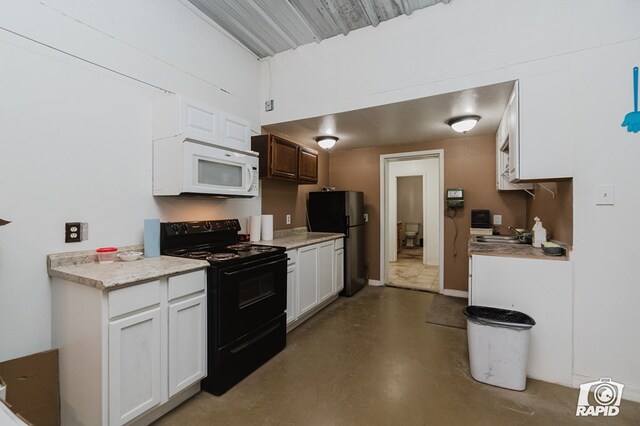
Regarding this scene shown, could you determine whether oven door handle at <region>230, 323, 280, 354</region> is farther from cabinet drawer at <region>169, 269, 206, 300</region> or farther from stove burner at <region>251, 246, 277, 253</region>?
stove burner at <region>251, 246, 277, 253</region>

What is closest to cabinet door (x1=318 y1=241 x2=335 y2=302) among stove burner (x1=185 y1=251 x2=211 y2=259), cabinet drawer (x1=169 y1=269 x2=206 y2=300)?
→ stove burner (x1=185 y1=251 x2=211 y2=259)

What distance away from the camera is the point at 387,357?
247 centimetres

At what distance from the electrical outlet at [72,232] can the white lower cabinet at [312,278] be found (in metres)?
1.64

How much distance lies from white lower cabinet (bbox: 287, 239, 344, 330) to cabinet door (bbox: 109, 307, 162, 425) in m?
1.36

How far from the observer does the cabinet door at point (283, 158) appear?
320 centimetres

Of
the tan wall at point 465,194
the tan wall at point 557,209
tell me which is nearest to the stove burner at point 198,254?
the tan wall at point 557,209

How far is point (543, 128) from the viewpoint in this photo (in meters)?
2.14

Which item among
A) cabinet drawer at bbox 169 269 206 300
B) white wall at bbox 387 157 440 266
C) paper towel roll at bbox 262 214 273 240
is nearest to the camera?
cabinet drawer at bbox 169 269 206 300

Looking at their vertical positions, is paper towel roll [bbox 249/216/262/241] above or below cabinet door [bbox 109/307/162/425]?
above

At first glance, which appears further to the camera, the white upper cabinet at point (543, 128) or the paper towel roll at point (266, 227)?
the paper towel roll at point (266, 227)

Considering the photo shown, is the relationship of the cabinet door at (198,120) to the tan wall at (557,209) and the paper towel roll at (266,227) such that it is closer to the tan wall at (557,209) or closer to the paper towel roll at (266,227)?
the paper towel roll at (266,227)

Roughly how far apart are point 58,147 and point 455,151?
4390mm

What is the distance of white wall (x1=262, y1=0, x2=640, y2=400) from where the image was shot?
1.93m

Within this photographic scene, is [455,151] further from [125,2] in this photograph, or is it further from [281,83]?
[125,2]
